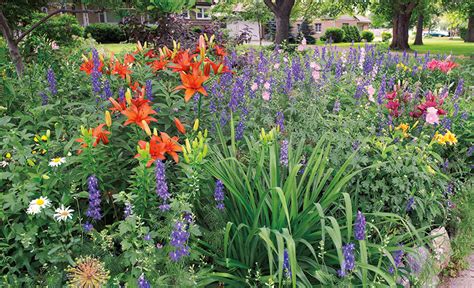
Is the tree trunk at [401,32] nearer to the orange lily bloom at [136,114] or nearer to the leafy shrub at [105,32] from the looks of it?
the leafy shrub at [105,32]

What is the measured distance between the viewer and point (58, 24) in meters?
8.78

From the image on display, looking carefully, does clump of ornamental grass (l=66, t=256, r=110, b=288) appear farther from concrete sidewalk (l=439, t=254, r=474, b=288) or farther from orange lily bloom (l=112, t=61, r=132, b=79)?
concrete sidewalk (l=439, t=254, r=474, b=288)

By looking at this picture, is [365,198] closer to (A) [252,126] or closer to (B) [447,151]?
(A) [252,126]

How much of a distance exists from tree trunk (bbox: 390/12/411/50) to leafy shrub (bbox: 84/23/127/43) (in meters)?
16.8

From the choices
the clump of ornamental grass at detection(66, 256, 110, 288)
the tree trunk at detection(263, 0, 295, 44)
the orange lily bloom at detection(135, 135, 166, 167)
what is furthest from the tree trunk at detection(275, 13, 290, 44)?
the clump of ornamental grass at detection(66, 256, 110, 288)

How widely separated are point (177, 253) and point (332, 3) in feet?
70.8

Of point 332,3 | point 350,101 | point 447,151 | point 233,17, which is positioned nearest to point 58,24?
point 350,101

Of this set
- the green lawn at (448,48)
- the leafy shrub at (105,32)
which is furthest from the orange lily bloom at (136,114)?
the leafy shrub at (105,32)

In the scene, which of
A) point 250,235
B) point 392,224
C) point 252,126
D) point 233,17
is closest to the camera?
point 250,235

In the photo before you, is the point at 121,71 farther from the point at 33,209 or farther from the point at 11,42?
the point at 11,42

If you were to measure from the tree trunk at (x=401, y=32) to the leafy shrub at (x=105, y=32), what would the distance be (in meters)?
16.8

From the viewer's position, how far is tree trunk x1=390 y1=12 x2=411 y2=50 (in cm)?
2205

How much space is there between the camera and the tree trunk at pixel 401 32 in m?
22.0

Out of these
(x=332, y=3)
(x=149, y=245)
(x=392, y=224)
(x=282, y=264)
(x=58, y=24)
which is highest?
(x=332, y=3)
